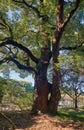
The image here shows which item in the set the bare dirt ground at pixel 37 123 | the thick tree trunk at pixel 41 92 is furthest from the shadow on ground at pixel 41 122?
the thick tree trunk at pixel 41 92

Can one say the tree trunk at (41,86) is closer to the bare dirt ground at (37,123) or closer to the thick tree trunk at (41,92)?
the thick tree trunk at (41,92)

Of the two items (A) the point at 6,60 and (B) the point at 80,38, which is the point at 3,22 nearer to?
(A) the point at 6,60

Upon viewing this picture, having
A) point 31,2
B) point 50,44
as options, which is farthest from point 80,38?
point 31,2

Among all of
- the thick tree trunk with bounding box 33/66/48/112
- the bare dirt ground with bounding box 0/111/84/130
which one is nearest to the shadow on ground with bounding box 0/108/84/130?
the bare dirt ground with bounding box 0/111/84/130

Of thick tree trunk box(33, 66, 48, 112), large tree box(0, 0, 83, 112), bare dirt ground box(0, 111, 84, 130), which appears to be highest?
large tree box(0, 0, 83, 112)

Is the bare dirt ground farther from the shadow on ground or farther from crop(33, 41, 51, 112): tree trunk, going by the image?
crop(33, 41, 51, 112): tree trunk

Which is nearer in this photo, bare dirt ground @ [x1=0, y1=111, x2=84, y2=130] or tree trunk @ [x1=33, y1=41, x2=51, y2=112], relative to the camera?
bare dirt ground @ [x1=0, y1=111, x2=84, y2=130]

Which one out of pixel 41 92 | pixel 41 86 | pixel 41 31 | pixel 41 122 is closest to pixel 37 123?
pixel 41 122

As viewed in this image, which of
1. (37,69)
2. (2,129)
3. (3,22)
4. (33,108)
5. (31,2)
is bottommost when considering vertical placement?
(2,129)

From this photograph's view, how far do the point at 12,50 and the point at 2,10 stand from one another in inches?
106

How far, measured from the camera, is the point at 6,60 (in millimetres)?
15992

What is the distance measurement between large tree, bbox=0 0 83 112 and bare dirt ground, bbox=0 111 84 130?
92cm

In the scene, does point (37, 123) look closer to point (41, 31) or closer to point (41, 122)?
point (41, 122)

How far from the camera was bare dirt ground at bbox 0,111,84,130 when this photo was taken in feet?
40.1
